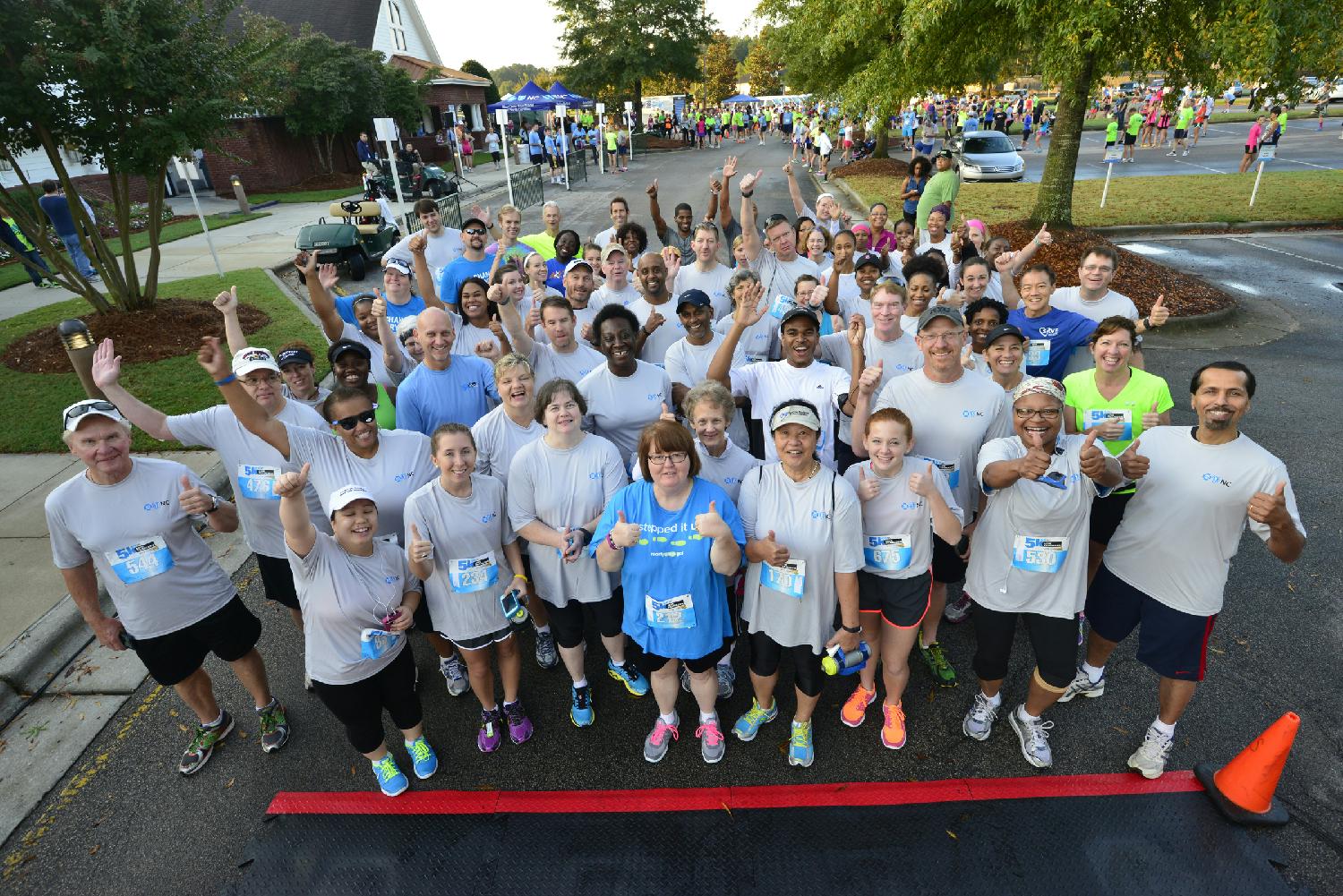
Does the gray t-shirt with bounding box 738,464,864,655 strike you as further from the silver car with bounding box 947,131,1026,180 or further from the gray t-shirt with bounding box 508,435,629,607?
the silver car with bounding box 947,131,1026,180

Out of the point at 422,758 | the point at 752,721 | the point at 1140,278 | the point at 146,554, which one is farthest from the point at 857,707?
the point at 1140,278

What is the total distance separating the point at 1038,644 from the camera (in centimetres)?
371

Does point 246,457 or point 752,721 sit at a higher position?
point 246,457

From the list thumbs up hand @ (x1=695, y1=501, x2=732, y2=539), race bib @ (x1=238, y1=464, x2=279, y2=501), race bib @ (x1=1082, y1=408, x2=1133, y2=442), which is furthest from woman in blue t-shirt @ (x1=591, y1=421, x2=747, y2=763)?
race bib @ (x1=1082, y1=408, x2=1133, y2=442)

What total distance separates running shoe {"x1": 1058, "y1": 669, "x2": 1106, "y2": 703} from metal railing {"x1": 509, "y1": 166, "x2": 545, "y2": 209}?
21.6 meters

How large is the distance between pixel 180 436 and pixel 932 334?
176 inches

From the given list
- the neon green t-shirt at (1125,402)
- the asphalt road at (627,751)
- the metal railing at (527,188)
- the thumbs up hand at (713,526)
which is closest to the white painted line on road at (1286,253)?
the asphalt road at (627,751)

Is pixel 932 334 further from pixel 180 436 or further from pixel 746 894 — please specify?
pixel 180 436

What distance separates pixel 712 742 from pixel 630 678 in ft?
2.54

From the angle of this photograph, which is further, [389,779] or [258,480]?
[258,480]

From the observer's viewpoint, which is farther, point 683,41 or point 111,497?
point 683,41

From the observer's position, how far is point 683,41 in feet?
162

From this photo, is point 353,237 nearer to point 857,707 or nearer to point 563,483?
point 563,483

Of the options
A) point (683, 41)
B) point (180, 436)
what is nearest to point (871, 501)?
point (180, 436)
